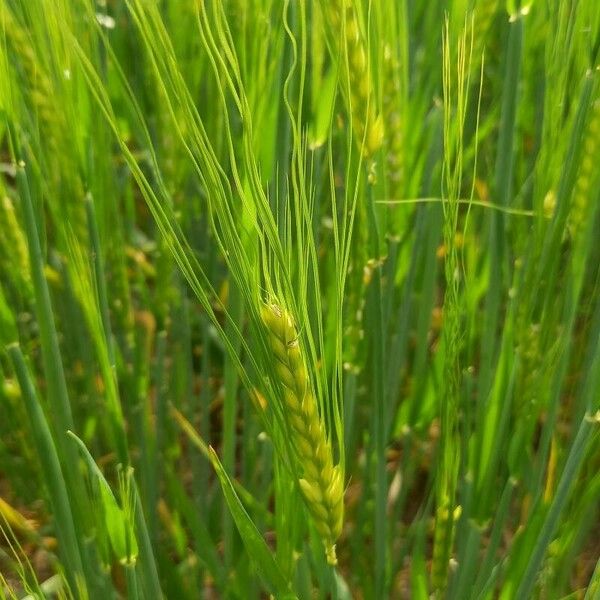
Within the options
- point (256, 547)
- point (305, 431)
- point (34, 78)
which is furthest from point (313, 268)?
point (34, 78)

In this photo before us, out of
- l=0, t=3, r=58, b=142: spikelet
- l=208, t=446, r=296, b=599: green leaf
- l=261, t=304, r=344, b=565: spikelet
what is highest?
l=0, t=3, r=58, b=142: spikelet

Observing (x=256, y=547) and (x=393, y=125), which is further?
(x=393, y=125)

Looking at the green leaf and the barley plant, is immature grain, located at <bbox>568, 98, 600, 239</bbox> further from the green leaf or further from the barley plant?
the green leaf

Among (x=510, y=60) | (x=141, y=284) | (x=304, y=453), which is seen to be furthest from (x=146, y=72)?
(x=304, y=453)

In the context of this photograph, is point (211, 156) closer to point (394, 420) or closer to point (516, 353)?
point (516, 353)

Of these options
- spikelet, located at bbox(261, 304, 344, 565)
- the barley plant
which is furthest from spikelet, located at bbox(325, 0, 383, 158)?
spikelet, located at bbox(261, 304, 344, 565)

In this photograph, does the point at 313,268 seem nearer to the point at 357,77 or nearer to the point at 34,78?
the point at 357,77

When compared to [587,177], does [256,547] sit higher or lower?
lower

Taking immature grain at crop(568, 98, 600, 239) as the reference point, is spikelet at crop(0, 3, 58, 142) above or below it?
above
